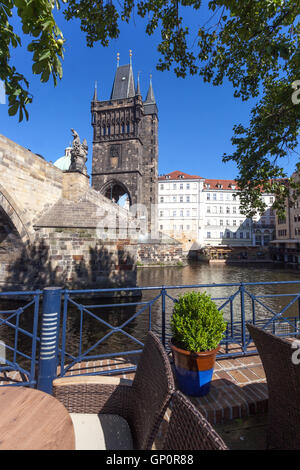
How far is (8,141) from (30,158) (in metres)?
1.29

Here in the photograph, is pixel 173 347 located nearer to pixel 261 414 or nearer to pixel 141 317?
pixel 261 414

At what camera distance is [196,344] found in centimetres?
254

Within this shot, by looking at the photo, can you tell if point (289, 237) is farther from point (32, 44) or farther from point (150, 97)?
point (32, 44)

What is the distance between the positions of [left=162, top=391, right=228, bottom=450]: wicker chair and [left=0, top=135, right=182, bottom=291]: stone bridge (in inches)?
398

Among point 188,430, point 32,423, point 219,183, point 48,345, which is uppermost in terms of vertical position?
point 219,183

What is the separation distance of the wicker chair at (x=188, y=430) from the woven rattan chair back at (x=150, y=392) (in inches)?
3.1

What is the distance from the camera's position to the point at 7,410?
1329mm

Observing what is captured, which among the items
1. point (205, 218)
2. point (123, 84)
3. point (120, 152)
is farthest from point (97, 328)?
point (123, 84)

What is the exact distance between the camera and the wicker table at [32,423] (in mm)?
1112

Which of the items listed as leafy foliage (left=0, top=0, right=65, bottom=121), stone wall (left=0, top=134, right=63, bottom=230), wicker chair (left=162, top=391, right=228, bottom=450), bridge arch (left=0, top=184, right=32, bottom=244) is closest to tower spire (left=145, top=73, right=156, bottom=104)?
stone wall (left=0, top=134, right=63, bottom=230)

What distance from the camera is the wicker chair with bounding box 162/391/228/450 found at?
81cm

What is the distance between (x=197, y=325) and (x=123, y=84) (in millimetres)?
46251
